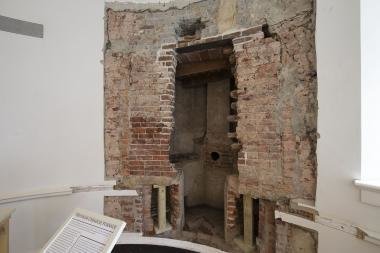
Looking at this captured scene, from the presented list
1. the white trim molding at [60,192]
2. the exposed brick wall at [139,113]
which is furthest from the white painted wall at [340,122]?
the white trim molding at [60,192]

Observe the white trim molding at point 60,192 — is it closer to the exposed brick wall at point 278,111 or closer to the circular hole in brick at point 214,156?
the exposed brick wall at point 278,111

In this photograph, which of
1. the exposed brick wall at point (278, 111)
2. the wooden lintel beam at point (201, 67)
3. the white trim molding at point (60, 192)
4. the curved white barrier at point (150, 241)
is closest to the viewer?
the exposed brick wall at point (278, 111)

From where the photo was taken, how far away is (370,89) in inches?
67.5

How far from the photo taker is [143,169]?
2867 mm

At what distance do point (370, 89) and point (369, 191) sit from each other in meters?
0.81

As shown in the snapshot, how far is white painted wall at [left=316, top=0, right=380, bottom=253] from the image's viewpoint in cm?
171

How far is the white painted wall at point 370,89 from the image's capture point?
67.0 inches

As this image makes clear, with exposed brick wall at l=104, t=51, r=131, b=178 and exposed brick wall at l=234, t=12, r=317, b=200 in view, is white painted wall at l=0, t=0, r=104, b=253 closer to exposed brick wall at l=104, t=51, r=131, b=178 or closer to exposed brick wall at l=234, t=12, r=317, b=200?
exposed brick wall at l=104, t=51, r=131, b=178

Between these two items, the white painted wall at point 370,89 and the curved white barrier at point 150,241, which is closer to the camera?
the white painted wall at point 370,89

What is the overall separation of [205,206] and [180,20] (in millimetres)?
3266

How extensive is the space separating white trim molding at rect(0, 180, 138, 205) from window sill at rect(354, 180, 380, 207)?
2431 mm

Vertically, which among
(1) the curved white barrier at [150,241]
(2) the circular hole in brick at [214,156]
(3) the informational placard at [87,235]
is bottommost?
(1) the curved white barrier at [150,241]

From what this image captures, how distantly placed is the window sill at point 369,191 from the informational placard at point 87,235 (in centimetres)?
187

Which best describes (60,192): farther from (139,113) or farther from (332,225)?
(332,225)
